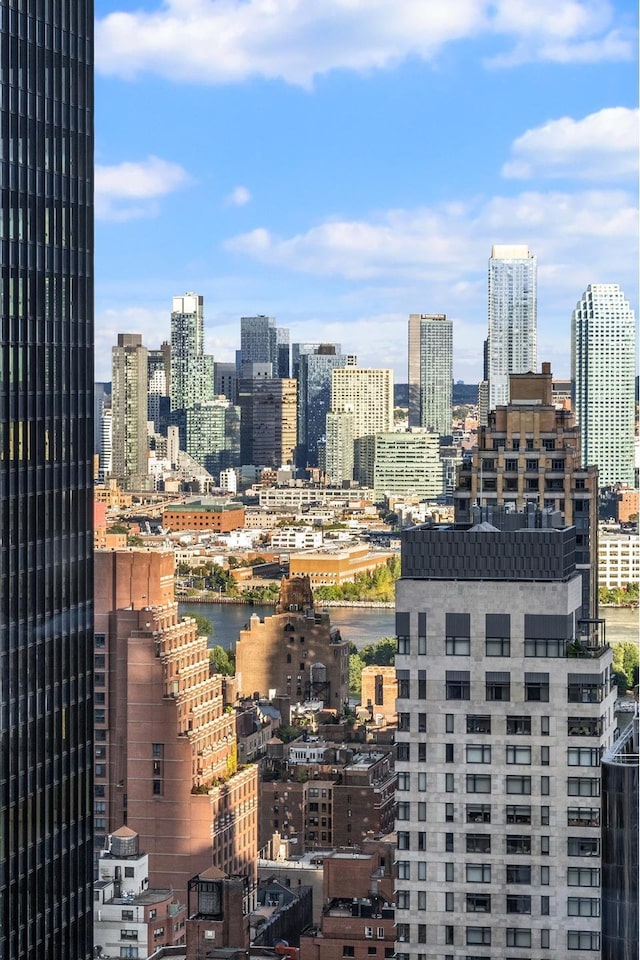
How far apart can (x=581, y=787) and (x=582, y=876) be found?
229 millimetres

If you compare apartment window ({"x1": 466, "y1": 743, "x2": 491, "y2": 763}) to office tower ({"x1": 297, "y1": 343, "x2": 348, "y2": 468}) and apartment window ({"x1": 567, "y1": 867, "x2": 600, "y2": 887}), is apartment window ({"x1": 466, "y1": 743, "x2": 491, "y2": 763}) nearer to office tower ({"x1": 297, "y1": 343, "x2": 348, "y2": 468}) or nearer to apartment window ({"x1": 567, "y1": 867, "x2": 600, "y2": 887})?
apartment window ({"x1": 567, "y1": 867, "x2": 600, "y2": 887})

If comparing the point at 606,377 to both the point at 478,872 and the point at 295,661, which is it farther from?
the point at 478,872

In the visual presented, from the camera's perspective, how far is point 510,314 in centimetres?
2636

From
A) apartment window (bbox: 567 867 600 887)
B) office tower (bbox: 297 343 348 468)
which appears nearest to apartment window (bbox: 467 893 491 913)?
apartment window (bbox: 567 867 600 887)

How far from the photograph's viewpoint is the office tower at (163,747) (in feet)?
38.4

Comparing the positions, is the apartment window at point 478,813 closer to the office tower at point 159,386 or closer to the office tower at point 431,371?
the office tower at point 431,371

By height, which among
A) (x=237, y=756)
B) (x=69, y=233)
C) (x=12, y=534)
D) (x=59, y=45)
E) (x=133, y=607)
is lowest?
(x=237, y=756)

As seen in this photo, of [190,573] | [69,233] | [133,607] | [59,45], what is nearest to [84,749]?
[69,233]

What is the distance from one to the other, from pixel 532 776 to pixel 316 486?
2820 cm

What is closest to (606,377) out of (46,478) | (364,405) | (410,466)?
(410,466)

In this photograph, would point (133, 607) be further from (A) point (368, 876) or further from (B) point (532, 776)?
(B) point (532, 776)

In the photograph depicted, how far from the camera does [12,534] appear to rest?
19.4 ft

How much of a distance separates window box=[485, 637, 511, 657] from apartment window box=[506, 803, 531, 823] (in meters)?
0.40

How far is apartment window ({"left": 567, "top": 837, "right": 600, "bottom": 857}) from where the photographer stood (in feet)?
15.5
